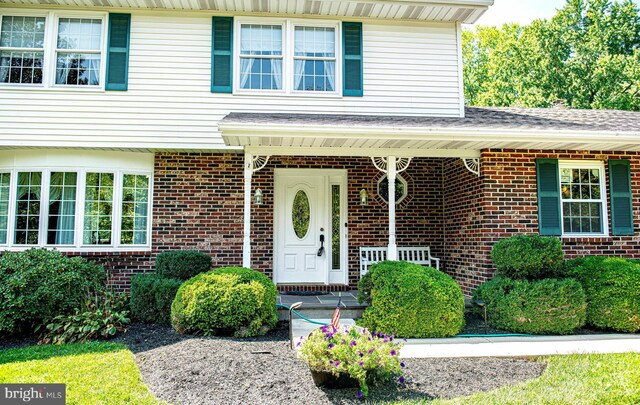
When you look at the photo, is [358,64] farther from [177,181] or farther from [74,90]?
[74,90]

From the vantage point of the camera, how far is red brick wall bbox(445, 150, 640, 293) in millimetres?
7285

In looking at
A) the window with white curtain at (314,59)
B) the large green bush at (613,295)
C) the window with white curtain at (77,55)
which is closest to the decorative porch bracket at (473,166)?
the large green bush at (613,295)

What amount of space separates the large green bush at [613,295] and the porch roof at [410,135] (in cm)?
202

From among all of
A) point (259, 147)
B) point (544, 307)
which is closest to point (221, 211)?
point (259, 147)

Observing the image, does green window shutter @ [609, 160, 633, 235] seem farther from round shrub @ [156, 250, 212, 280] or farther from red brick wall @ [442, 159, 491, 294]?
round shrub @ [156, 250, 212, 280]

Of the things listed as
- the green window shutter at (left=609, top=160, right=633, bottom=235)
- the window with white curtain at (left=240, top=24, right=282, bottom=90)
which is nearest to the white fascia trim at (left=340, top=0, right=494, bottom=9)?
the window with white curtain at (left=240, top=24, right=282, bottom=90)

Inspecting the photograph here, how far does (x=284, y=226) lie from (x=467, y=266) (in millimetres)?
3426

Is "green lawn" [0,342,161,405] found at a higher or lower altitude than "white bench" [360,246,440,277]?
lower

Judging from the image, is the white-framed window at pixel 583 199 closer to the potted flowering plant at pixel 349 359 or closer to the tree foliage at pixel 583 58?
the potted flowering plant at pixel 349 359

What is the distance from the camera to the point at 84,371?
4488mm

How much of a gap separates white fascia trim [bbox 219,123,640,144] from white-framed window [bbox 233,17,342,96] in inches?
75.9

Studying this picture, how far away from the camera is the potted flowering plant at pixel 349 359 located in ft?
12.1

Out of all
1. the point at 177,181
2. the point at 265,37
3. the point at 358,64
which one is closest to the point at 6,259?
the point at 177,181

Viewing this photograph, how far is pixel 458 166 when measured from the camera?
8.24 meters
